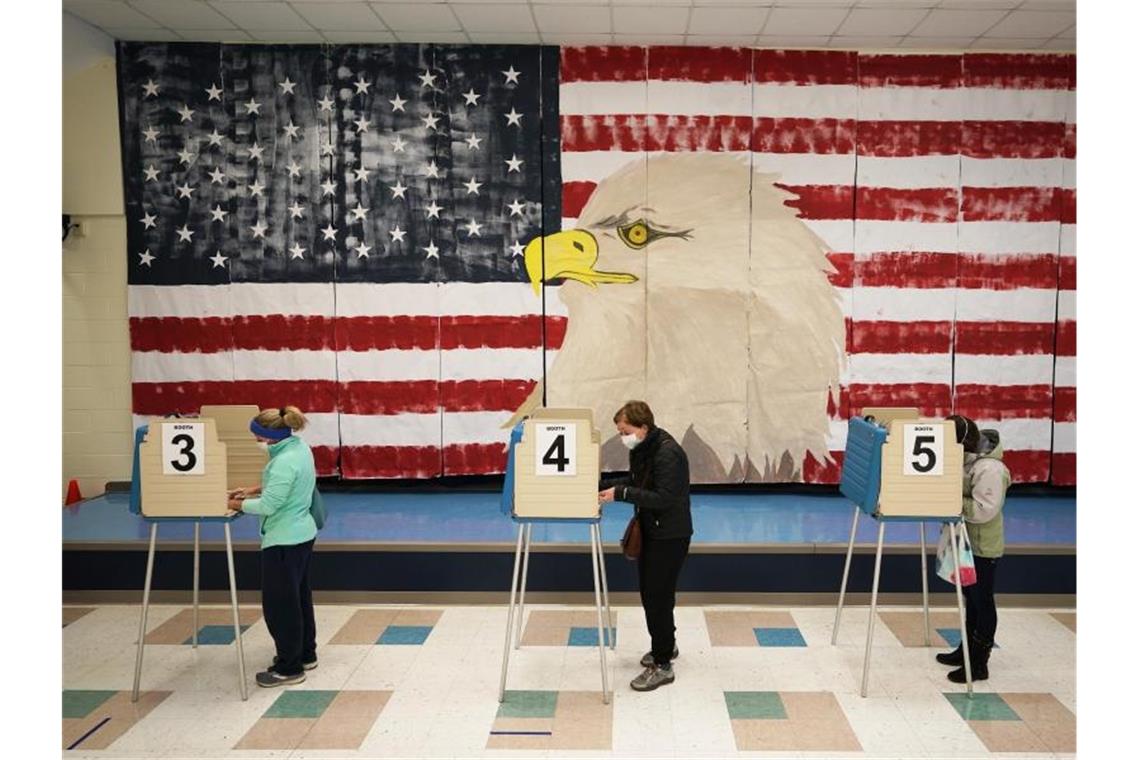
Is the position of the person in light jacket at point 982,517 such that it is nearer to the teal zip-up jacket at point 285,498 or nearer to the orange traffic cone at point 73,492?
the teal zip-up jacket at point 285,498

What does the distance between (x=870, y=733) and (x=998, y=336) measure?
4.86m

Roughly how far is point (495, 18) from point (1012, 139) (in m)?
4.37

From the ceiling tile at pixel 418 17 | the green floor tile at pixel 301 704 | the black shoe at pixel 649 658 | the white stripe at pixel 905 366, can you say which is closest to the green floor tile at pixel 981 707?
the black shoe at pixel 649 658

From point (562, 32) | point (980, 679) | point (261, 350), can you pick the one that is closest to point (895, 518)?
point (980, 679)

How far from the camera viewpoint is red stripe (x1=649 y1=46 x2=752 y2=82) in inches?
300

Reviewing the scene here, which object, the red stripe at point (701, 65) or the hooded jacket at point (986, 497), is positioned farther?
the red stripe at point (701, 65)

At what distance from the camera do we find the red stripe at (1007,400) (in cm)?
775

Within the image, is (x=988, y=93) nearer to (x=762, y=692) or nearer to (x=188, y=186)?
A: (x=762, y=692)

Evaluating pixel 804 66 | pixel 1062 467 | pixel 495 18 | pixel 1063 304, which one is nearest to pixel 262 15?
pixel 495 18

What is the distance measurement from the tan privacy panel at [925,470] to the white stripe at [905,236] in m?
3.72

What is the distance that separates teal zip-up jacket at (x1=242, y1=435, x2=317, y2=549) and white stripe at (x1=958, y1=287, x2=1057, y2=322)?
227 inches

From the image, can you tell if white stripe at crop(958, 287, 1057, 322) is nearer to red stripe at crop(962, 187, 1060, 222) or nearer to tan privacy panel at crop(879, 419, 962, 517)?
red stripe at crop(962, 187, 1060, 222)

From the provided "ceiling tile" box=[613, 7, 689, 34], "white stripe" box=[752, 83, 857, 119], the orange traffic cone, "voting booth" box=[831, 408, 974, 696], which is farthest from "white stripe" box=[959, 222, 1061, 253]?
the orange traffic cone

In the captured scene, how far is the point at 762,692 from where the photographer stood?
4359mm
